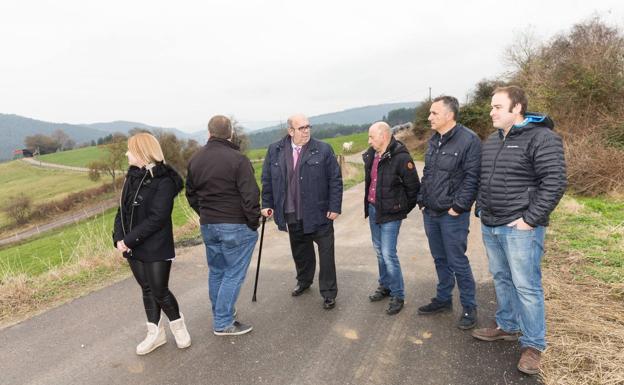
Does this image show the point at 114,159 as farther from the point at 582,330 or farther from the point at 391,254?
the point at 582,330

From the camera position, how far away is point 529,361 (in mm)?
2818

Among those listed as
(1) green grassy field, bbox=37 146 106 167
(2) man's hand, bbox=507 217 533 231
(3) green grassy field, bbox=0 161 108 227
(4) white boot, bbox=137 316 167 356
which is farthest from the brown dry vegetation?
(1) green grassy field, bbox=37 146 106 167

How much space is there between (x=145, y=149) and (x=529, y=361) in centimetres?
352

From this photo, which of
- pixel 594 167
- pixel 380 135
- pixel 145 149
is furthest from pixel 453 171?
pixel 594 167

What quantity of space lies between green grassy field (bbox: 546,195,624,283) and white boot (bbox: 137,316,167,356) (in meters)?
4.78

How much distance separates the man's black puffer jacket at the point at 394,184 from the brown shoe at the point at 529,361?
1.62 meters

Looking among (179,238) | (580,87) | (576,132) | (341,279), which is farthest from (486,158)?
(580,87)

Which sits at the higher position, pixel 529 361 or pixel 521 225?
pixel 521 225

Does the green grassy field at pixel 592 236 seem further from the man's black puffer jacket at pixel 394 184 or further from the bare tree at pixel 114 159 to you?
the bare tree at pixel 114 159

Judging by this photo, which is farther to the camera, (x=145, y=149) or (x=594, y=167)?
(x=594, y=167)

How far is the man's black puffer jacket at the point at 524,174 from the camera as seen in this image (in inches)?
104

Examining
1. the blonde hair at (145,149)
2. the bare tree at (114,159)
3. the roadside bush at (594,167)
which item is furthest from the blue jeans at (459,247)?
the bare tree at (114,159)

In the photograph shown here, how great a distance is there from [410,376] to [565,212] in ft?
22.3

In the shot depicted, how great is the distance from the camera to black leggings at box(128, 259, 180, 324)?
3234 millimetres
